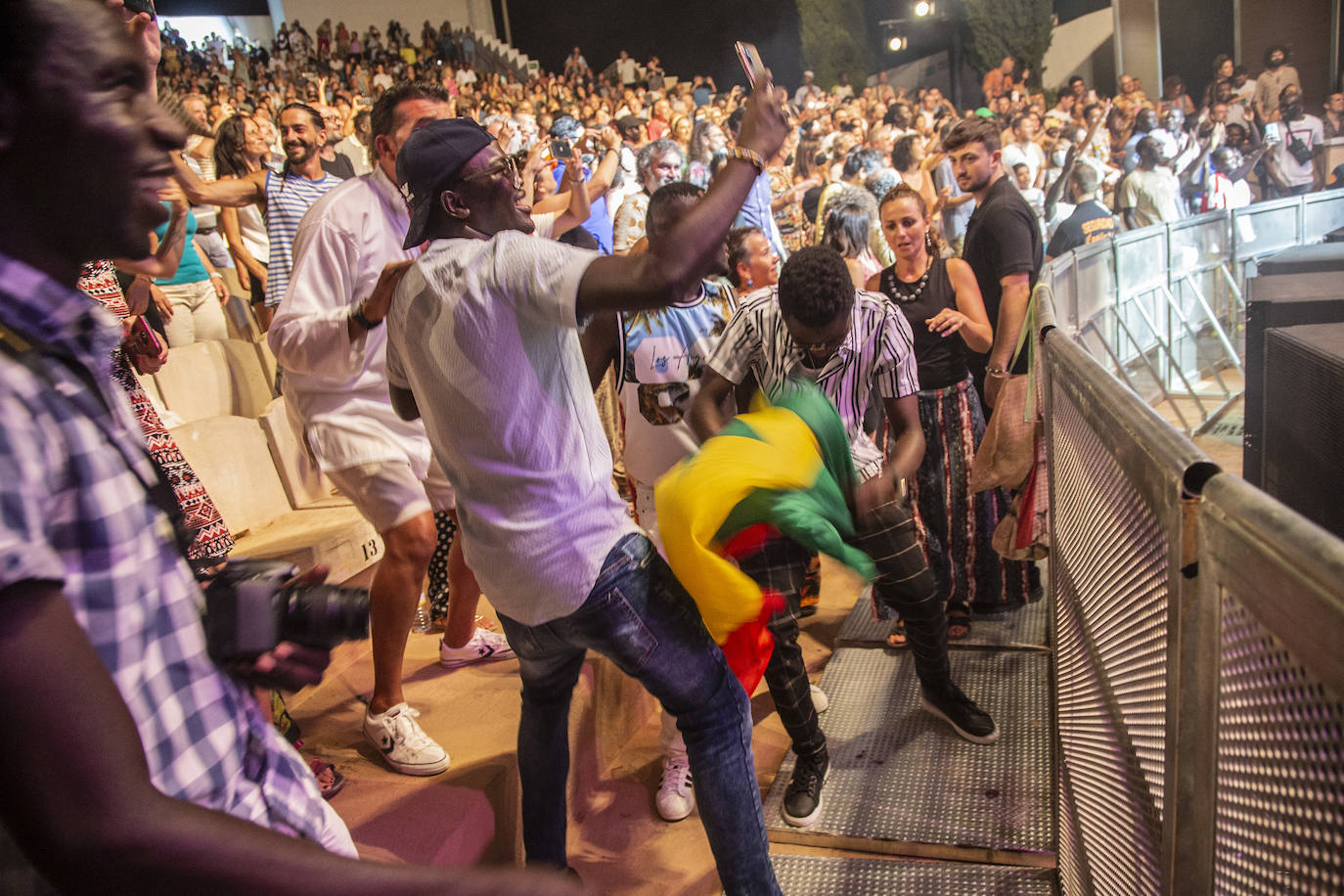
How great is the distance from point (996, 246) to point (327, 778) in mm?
3291

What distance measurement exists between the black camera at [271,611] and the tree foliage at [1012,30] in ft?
80.6

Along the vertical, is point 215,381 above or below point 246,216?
below

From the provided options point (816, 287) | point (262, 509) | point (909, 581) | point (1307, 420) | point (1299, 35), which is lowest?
point (909, 581)

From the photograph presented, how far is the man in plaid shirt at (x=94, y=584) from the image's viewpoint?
0.56 metres

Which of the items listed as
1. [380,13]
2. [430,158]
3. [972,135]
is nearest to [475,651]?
[430,158]

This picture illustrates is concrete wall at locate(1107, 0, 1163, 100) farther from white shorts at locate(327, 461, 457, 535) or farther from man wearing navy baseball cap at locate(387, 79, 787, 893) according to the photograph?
man wearing navy baseball cap at locate(387, 79, 787, 893)

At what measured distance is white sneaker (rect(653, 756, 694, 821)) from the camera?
9.17 feet

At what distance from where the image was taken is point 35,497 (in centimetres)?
58

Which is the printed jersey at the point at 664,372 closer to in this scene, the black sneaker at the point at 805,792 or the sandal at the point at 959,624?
the black sneaker at the point at 805,792

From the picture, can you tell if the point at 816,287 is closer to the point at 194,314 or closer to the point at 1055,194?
the point at 194,314

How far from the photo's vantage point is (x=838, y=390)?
2.74m

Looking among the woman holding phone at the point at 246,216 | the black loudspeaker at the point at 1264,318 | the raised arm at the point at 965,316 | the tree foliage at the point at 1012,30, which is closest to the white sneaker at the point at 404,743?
the raised arm at the point at 965,316

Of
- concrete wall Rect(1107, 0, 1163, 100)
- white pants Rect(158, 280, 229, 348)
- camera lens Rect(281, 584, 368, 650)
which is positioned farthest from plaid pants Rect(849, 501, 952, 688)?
concrete wall Rect(1107, 0, 1163, 100)

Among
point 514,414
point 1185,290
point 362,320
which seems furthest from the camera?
point 1185,290
